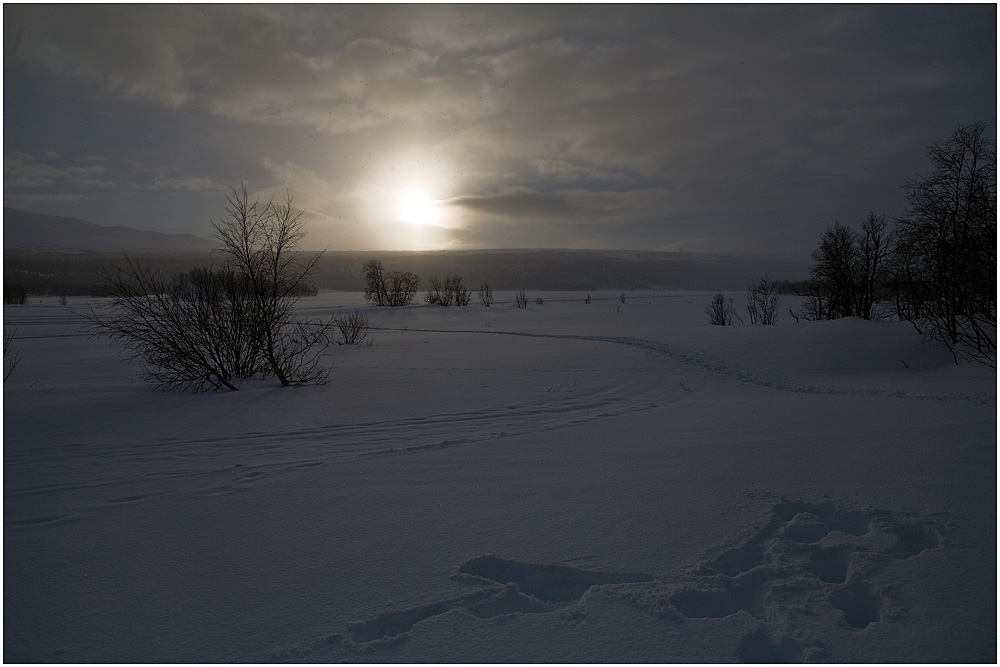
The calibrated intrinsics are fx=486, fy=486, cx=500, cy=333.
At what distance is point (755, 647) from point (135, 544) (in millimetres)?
3627

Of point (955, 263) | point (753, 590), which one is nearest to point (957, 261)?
point (955, 263)

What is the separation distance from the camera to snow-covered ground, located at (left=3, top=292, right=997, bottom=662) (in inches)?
90.1

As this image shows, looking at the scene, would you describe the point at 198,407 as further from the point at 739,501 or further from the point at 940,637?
the point at 940,637

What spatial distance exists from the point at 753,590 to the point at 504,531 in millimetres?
1470

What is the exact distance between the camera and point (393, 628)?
2389mm

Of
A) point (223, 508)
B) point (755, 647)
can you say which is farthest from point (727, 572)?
point (223, 508)

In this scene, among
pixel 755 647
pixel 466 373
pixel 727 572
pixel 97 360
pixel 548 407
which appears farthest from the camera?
pixel 97 360

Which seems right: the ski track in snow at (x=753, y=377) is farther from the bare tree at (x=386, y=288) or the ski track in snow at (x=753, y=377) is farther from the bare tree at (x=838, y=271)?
the bare tree at (x=386, y=288)

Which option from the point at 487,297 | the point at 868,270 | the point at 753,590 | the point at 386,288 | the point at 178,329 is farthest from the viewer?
the point at 487,297

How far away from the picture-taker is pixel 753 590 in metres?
2.58

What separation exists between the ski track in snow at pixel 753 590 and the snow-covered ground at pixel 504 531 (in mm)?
14

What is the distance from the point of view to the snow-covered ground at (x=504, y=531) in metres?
2.29

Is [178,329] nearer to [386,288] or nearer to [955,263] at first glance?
[955,263]

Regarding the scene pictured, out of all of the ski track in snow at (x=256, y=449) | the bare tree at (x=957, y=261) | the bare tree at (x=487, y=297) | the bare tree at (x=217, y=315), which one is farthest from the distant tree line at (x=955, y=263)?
the bare tree at (x=487, y=297)
